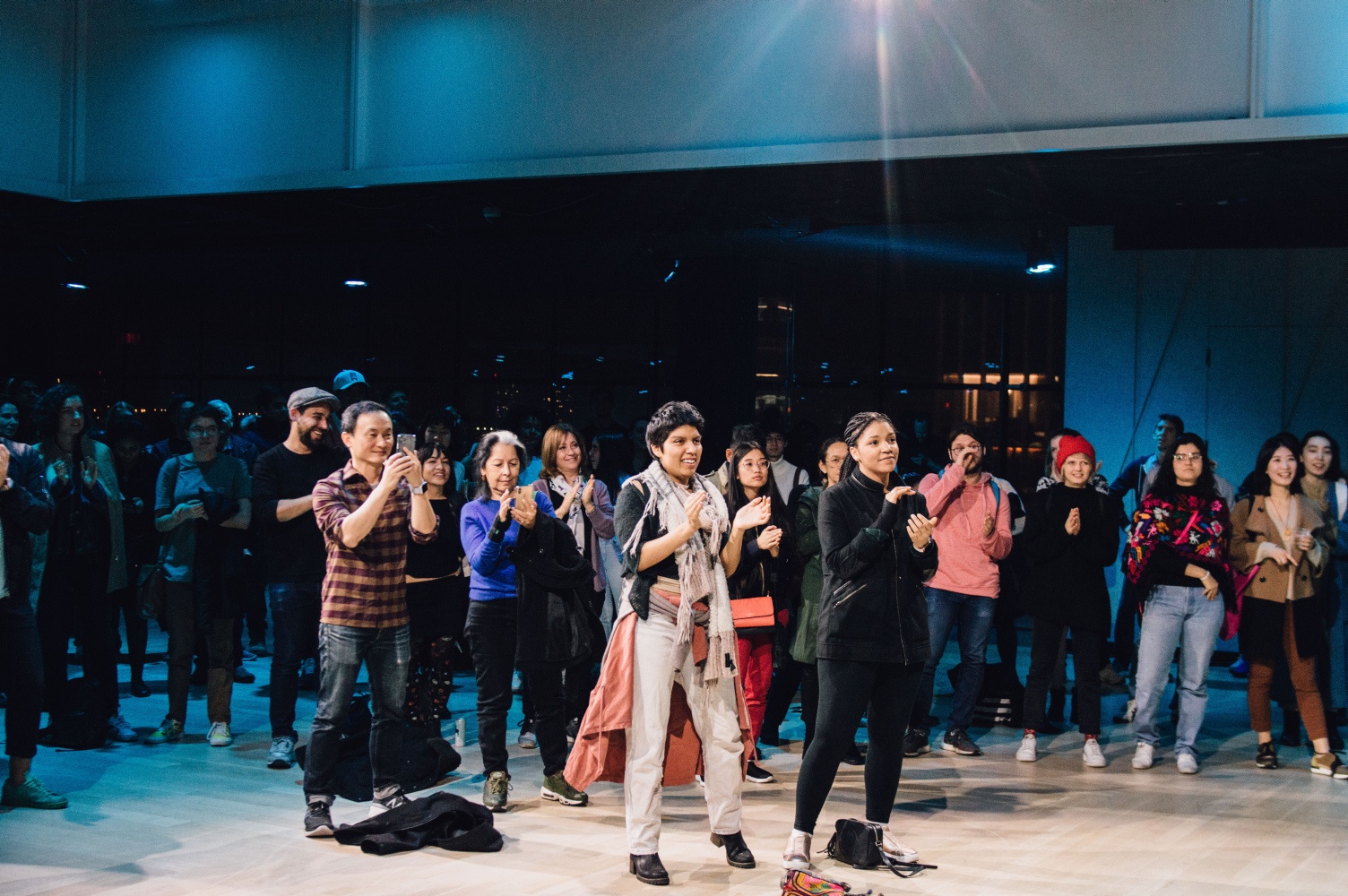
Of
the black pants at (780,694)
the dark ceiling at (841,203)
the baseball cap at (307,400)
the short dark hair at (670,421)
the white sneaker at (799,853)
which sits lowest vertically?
the white sneaker at (799,853)

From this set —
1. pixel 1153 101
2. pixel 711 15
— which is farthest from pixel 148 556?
pixel 1153 101

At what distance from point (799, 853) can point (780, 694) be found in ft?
8.04

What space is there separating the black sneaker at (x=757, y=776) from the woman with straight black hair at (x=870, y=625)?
4.80 ft

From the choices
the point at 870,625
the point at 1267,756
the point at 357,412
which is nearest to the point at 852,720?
the point at 870,625

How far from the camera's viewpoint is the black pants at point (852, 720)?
194 inches

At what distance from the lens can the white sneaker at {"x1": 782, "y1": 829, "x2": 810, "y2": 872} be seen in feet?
16.3

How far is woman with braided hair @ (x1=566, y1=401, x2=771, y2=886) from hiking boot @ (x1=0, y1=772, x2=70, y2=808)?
8.23ft

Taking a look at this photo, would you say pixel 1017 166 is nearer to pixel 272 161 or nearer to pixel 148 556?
pixel 272 161

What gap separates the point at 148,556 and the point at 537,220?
589 cm

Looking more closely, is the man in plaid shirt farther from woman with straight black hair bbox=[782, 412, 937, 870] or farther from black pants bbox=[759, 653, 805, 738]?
black pants bbox=[759, 653, 805, 738]


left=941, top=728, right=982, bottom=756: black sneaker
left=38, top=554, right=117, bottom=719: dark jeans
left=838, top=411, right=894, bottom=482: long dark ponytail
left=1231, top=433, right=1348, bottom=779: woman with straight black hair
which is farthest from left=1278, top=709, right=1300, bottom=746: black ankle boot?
left=38, top=554, right=117, bottom=719: dark jeans

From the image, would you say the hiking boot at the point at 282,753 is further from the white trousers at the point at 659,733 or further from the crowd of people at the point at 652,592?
the white trousers at the point at 659,733

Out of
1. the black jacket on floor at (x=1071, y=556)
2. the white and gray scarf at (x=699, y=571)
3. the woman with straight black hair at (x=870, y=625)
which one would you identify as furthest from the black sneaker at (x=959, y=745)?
the white and gray scarf at (x=699, y=571)

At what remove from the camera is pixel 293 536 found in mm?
6465
